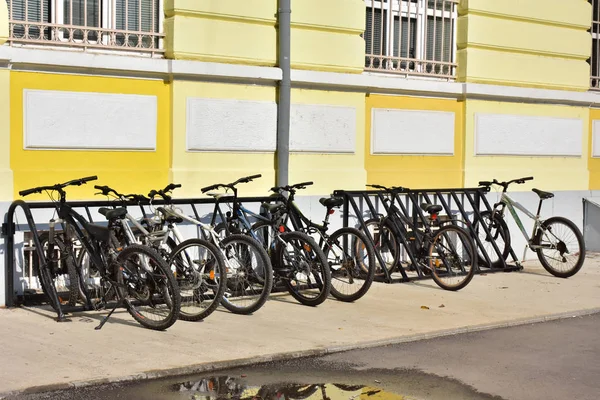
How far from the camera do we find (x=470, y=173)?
512 inches

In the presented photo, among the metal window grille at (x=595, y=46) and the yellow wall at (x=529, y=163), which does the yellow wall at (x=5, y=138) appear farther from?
the metal window grille at (x=595, y=46)

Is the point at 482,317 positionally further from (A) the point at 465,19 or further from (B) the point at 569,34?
(B) the point at 569,34

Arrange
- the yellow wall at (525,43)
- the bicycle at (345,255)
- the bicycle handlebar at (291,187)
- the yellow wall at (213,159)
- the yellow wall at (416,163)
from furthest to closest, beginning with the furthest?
the yellow wall at (525,43)
the yellow wall at (416,163)
the yellow wall at (213,159)
the bicycle handlebar at (291,187)
the bicycle at (345,255)

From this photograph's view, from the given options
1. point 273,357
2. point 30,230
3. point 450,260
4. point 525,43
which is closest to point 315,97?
point 450,260

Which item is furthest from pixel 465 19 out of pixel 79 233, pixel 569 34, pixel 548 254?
pixel 79 233

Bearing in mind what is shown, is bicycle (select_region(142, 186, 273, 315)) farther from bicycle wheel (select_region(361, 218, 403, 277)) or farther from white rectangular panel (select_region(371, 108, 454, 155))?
white rectangular panel (select_region(371, 108, 454, 155))

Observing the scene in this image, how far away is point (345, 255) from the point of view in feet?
31.7

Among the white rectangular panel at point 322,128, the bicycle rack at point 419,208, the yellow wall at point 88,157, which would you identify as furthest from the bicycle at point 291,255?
the white rectangular panel at point 322,128

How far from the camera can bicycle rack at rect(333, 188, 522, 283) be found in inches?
437

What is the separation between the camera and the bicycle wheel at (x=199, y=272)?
27.6ft

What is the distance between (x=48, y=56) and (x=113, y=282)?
2482 millimetres

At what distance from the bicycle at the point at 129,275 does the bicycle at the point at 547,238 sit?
16.6 ft

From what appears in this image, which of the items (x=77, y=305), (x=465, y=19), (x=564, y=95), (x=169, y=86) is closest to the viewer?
(x=77, y=305)

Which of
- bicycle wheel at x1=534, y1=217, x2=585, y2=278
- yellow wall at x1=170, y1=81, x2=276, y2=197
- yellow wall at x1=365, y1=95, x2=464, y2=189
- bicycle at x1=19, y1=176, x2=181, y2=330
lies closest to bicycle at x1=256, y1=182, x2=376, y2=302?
yellow wall at x1=170, y1=81, x2=276, y2=197
